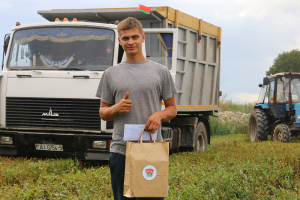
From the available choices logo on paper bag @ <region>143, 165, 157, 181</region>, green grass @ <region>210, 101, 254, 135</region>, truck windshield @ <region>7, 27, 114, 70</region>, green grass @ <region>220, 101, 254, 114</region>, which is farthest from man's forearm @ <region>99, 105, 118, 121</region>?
green grass @ <region>220, 101, 254, 114</region>

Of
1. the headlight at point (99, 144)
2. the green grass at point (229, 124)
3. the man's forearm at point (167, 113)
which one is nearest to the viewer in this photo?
the man's forearm at point (167, 113)

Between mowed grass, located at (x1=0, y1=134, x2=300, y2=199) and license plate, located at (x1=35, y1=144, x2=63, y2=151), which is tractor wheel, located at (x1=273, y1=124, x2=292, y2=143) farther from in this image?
license plate, located at (x1=35, y1=144, x2=63, y2=151)

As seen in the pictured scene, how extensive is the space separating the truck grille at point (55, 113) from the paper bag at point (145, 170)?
3.83 meters

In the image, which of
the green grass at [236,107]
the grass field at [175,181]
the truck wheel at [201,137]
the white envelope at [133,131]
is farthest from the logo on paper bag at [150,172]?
the green grass at [236,107]

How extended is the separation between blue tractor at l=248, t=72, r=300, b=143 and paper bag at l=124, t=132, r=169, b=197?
36.0 ft

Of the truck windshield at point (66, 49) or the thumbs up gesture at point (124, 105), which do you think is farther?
the truck windshield at point (66, 49)

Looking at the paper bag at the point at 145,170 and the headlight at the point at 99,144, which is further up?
the paper bag at the point at 145,170

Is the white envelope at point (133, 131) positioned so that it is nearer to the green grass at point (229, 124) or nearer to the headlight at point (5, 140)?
the headlight at point (5, 140)

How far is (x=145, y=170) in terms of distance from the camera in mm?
2613

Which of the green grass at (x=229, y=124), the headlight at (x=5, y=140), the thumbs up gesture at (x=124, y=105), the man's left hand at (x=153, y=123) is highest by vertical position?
the thumbs up gesture at (x=124, y=105)

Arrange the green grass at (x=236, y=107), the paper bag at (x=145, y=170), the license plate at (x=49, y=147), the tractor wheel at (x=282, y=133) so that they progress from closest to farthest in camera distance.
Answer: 1. the paper bag at (x=145, y=170)
2. the license plate at (x=49, y=147)
3. the tractor wheel at (x=282, y=133)
4. the green grass at (x=236, y=107)

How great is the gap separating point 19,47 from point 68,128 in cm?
184

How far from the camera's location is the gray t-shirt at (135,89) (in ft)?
9.09

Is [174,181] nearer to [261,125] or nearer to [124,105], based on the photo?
[124,105]
